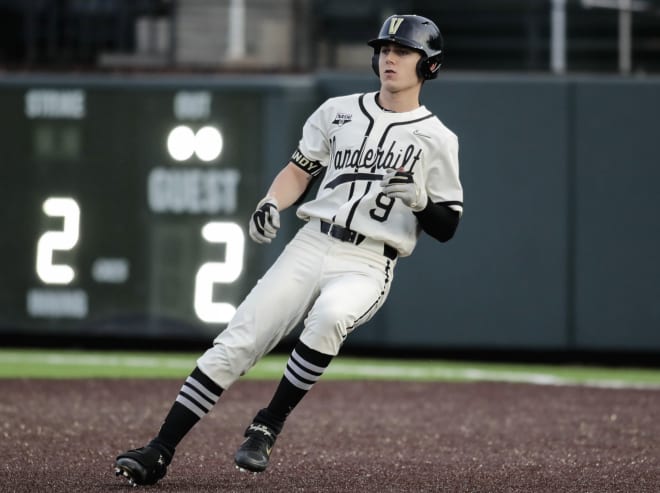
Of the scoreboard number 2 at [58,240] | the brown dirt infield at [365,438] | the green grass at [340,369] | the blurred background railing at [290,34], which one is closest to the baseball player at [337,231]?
the brown dirt infield at [365,438]

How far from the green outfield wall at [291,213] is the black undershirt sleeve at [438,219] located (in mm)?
5907

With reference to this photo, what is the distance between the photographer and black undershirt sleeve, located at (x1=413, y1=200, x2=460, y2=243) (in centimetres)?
516

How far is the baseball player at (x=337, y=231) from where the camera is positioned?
194 inches

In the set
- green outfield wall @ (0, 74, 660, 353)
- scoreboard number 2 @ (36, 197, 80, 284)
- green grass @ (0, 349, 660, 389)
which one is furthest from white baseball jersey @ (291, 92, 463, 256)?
scoreboard number 2 @ (36, 197, 80, 284)

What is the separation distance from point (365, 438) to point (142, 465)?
2281mm

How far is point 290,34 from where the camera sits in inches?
561

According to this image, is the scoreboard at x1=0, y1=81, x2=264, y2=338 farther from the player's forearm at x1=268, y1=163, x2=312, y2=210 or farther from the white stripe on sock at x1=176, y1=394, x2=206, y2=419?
the white stripe on sock at x1=176, y1=394, x2=206, y2=419

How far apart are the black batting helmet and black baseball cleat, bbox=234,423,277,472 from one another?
1.63m

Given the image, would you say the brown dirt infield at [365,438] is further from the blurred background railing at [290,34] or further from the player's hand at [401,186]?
the blurred background railing at [290,34]

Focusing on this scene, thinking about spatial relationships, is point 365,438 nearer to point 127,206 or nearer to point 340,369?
point 340,369

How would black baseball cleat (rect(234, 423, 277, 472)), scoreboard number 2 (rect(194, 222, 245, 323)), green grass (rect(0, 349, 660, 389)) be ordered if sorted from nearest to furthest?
black baseball cleat (rect(234, 423, 277, 472)), green grass (rect(0, 349, 660, 389)), scoreboard number 2 (rect(194, 222, 245, 323))

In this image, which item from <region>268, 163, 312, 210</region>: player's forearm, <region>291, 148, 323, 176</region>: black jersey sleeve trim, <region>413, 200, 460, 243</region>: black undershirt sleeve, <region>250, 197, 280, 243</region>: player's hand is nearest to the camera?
<region>250, 197, 280, 243</region>: player's hand

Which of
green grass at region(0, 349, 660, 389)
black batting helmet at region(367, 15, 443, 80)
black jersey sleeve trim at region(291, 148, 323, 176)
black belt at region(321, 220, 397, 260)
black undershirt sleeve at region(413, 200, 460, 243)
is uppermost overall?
black batting helmet at region(367, 15, 443, 80)

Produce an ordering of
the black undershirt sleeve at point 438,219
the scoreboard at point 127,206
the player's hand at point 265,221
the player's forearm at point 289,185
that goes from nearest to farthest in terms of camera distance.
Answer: the player's hand at point 265,221, the black undershirt sleeve at point 438,219, the player's forearm at point 289,185, the scoreboard at point 127,206
